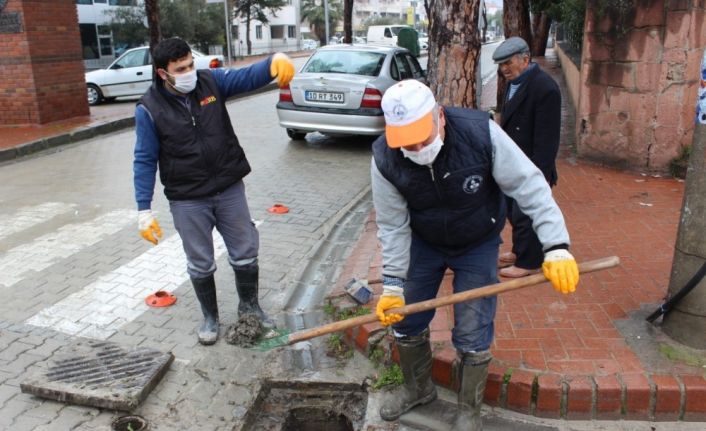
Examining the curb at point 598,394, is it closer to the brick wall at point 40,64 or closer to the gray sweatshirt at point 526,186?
the gray sweatshirt at point 526,186

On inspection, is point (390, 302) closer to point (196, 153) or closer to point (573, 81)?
point (196, 153)

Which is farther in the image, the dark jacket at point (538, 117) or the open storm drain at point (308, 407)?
the dark jacket at point (538, 117)

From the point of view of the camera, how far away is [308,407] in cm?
353

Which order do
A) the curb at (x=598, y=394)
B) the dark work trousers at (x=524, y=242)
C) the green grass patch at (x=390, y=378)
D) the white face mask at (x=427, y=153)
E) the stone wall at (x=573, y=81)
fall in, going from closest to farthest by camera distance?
the white face mask at (x=427, y=153) < the curb at (x=598, y=394) < the green grass patch at (x=390, y=378) < the dark work trousers at (x=524, y=242) < the stone wall at (x=573, y=81)

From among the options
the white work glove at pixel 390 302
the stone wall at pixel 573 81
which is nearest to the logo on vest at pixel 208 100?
the white work glove at pixel 390 302

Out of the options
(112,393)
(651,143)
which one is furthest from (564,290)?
(651,143)

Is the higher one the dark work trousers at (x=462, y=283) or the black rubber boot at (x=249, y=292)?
the dark work trousers at (x=462, y=283)

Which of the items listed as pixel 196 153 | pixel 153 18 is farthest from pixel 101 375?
Answer: pixel 153 18

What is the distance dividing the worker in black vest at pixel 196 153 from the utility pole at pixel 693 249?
7.37 feet

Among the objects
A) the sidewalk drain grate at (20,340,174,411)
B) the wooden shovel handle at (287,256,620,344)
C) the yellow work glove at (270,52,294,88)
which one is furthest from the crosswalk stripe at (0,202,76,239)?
the wooden shovel handle at (287,256,620,344)

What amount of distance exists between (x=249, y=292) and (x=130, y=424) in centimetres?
118

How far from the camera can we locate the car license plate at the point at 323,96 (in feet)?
30.6

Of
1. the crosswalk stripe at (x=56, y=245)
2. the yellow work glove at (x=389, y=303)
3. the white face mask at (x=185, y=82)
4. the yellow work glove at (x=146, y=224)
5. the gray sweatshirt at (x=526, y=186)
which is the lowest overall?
the crosswalk stripe at (x=56, y=245)

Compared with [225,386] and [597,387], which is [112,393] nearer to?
[225,386]
